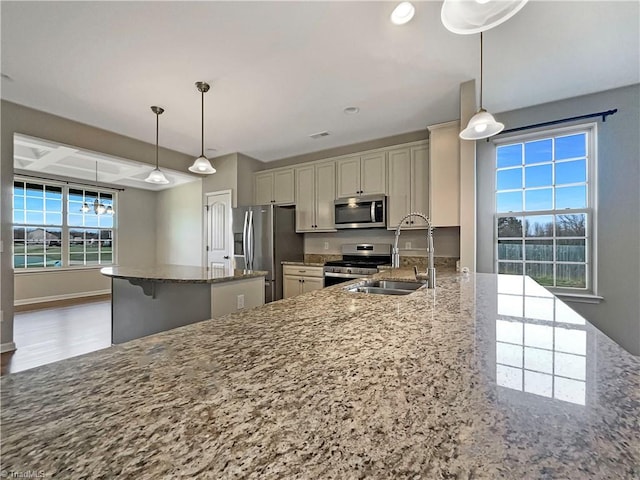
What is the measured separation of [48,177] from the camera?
5395 mm

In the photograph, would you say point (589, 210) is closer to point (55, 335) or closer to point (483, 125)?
point (483, 125)

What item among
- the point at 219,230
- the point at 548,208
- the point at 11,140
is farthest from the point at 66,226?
the point at 548,208

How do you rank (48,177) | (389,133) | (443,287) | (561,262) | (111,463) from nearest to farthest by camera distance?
1. (111,463)
2. (443,287)
3. (561,262)
4. (389,133)
5. (48,177)

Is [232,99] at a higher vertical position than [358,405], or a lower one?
higher

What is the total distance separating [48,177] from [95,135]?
120 inches

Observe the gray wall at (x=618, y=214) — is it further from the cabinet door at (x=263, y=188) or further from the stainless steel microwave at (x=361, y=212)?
the cabinet door at (x=263, y=188)

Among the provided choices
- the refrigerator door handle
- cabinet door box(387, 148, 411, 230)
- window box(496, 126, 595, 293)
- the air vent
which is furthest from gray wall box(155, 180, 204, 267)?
window box(496, 126, 595, 293)

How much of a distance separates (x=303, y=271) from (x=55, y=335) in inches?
128

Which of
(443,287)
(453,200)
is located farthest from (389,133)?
(443,287)

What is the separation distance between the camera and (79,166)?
4961 millimetres

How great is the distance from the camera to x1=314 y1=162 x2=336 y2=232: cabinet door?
4145 mm

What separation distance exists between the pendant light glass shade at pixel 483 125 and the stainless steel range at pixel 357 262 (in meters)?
1.98

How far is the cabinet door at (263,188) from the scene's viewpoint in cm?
475

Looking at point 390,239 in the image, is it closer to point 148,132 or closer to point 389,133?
point 389,133
